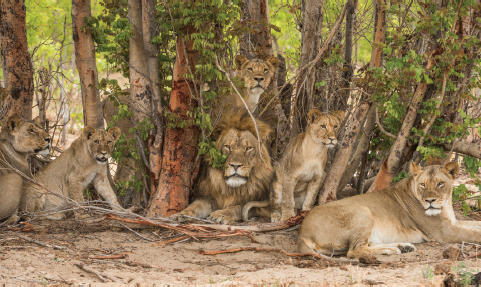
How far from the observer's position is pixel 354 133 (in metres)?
5.93

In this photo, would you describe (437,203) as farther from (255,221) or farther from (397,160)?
(255,221)

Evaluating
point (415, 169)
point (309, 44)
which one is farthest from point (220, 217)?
point (309, 44)

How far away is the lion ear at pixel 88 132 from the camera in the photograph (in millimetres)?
5834

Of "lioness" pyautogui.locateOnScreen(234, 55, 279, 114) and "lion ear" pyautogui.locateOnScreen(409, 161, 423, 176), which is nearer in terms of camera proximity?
"lion ear" pyautogui.locateOnScreen(409, 161, 423, 176)

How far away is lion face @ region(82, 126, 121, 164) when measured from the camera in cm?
575

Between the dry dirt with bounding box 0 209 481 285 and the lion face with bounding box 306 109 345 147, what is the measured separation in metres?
1.05

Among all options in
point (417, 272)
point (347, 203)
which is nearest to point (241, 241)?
point (347, 203)

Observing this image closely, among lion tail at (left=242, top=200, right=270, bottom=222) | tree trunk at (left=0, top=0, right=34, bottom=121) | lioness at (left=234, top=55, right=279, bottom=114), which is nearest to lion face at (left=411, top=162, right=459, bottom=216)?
lion tail at (left=242, top=200, right=270, bottom=222)

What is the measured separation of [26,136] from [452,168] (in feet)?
15.2

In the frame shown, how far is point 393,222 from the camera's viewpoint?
517cm

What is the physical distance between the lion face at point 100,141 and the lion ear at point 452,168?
11.8ft

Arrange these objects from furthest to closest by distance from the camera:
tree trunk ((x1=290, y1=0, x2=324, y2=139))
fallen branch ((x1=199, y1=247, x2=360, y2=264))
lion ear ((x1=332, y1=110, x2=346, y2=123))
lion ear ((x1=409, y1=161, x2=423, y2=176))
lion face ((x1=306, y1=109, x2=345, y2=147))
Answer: tree trunk ((x1=290, y1=0, x2=324, y2=139)), lion ear ((x1=332, y1=110, x2=346, y2=123)), lion face ((x1=306, y1=109, x2=345, y2=147)), lion ear ((x1=409, y1=161, x2=423, y2=176)), fallen branch ((x1=199, y1=247, x2=360, y2=264))

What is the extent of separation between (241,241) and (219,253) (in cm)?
45

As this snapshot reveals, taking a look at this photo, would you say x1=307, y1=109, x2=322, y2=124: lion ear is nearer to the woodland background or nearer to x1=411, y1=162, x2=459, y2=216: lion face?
the woodland background
